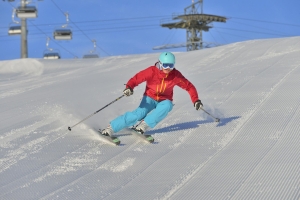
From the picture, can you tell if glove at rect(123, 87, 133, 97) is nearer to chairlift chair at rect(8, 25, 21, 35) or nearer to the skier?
the skier

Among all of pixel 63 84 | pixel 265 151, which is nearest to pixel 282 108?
pixel 265 151

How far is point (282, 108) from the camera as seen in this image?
6094mm

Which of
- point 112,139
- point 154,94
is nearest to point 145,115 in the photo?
point 154,94

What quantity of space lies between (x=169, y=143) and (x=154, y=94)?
70cm

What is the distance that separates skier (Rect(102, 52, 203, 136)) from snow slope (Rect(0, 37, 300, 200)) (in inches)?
6.5

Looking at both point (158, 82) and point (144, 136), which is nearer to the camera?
point (144, 136)

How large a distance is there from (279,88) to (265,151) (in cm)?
294

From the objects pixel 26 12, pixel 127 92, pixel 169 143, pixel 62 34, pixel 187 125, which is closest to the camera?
pixel 169 143

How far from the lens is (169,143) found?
17.1 feet

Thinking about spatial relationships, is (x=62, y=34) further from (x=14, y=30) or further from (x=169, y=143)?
(x=169, y=143)

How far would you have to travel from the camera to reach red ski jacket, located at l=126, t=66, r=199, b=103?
5.61m

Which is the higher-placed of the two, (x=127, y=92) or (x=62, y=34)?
(x=127, y=92)

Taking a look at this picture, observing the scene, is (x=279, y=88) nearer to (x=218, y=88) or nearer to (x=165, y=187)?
(x=218, y=88)

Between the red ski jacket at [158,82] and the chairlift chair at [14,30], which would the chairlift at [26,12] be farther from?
the red ski jacket at [158,82]
